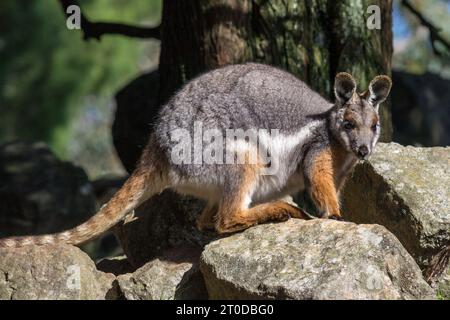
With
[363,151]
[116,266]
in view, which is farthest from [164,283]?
[363,151]

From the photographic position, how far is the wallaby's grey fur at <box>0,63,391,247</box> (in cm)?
773

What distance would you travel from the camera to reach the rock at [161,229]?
8656 millimetres

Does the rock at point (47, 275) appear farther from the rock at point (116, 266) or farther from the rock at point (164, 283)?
the rock at point (116, 266)

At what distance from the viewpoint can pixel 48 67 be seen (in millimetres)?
25750

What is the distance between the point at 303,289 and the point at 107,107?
23375 millimetres

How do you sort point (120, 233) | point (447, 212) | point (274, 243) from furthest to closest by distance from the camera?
point (120, 233) → point (447, 212) → point (274, 243)

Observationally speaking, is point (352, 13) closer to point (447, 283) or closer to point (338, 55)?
point (338, 55)

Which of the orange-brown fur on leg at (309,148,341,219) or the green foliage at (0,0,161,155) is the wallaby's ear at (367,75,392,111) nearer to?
the orange-brown fur on leg at (309,148,341,219)

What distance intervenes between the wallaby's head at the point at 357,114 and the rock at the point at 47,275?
2.39m

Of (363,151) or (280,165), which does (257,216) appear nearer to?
(280,165)

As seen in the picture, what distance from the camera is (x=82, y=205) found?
11.9m

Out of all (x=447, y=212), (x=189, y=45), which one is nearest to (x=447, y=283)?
(x=447, y=212)

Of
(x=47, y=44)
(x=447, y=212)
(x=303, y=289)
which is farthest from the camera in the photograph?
(x=47, y=44)

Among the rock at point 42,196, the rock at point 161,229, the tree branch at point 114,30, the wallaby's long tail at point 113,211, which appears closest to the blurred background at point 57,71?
the rock at point 42,196
